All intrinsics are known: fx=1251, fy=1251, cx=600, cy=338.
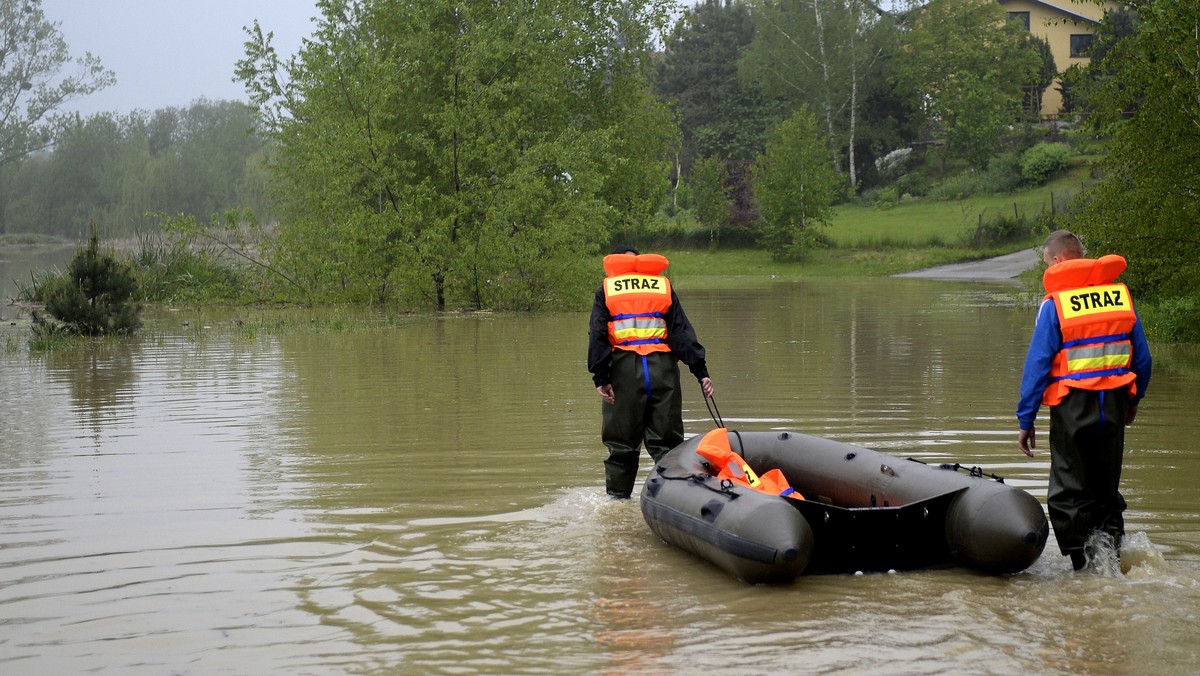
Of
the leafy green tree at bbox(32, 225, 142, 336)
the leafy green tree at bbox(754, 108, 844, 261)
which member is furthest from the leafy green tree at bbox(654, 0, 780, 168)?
the leafy green tree at bbox(32, 225, 142, 336)

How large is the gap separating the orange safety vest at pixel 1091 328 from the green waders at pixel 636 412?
7.70 feet

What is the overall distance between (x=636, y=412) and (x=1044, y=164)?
1886 inches

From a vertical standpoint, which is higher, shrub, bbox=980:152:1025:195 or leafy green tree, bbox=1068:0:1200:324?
shrub, bbox=980:152:1025:195

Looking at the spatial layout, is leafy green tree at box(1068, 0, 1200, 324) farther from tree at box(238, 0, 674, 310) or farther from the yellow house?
the yellow house

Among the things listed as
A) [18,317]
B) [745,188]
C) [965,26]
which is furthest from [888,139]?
[18,317]

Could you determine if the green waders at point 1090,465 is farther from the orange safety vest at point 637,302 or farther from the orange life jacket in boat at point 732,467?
the orange safety vest at point 637,302

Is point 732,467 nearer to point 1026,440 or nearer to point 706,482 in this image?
point 706,482

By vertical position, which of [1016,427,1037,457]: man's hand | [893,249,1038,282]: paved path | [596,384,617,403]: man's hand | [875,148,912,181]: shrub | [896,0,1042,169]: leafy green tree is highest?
[896,0,1042,169]: leafy green tree

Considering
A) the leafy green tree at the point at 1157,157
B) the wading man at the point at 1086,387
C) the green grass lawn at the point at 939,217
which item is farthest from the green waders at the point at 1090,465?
the green grass lawn at the point at 939,217

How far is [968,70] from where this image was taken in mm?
59062

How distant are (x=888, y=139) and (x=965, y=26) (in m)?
6.45

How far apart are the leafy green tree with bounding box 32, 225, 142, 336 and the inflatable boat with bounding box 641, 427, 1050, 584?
14.3 m

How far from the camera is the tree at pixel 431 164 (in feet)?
87.7

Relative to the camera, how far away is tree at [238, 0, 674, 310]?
87.7 feet
